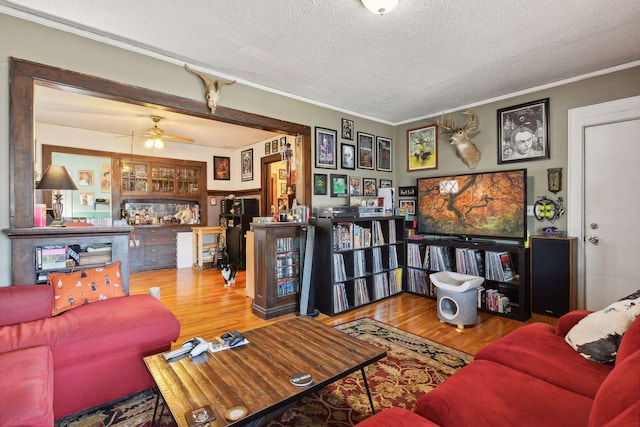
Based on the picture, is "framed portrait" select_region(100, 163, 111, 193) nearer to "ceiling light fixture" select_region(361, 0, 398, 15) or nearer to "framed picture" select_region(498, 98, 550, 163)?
"ceiling light fixture" select_region(361, 0, 398, 15)

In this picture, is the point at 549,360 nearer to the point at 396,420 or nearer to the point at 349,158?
the point at 396,420

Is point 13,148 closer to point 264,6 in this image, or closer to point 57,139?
point 264,6

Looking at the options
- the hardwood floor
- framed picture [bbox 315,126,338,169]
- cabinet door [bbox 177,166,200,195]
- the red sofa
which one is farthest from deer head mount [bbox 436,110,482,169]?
cabinet door [bbox 177,166,200,195]

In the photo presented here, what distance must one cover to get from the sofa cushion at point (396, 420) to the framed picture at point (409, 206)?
373cm

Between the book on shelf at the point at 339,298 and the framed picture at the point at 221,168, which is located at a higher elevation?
the framed picture at the point at 221,168

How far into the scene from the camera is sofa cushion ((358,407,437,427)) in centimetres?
111

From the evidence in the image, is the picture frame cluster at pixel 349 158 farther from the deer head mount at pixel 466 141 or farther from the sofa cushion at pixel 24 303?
the sofa cushion at pixel 24 303

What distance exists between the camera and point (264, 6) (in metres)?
2.08

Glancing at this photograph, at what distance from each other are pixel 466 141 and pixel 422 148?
72 cm

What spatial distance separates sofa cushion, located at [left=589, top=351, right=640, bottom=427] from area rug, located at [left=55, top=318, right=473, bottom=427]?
1.20 m

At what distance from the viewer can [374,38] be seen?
2469 millimetres

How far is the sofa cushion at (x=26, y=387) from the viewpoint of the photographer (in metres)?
1.14

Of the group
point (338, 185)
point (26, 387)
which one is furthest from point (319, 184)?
point (26, 387)

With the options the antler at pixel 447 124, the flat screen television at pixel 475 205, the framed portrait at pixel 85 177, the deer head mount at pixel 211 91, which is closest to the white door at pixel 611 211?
the flat screen television at pixel 475 205
